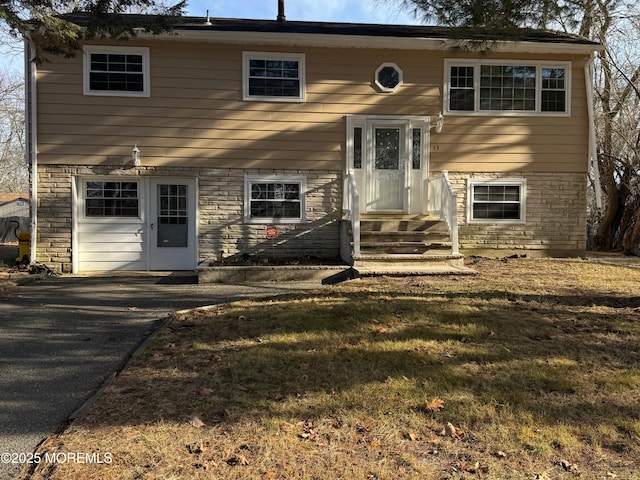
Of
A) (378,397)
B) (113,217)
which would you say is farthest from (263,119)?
(378,397)

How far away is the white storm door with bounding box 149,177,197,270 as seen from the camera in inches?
408

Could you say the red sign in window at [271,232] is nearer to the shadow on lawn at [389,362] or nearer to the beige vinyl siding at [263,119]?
the beige vinyl siding at [263,119]

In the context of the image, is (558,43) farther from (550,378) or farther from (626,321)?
(550,378)

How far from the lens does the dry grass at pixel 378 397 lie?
2549 mm

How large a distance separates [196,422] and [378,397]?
122 cm

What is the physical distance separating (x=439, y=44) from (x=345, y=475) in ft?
32.3

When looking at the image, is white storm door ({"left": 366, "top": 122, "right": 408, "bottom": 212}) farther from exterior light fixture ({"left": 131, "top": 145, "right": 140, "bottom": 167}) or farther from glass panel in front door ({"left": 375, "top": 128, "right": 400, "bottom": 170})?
exterior light fixture ({"left": 131, "top": 145, "right": 140, "bottom": 167})

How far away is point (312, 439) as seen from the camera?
9.10 feet

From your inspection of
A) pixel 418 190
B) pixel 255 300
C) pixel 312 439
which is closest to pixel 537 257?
pixel 418 190

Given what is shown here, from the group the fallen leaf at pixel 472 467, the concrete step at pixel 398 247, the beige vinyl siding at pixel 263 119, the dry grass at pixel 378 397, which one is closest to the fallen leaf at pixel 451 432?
the dry grass at pixel 378 397

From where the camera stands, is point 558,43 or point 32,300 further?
point 558,43

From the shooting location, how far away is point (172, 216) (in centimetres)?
1043

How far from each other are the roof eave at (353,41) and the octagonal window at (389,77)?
0.41 meters

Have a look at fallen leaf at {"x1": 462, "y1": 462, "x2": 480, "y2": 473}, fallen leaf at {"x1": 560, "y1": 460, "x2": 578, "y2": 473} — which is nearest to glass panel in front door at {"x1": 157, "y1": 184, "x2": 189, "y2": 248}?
fallen leaf at {"x1": 462, "y1": 462, "x2": 480, "y2": 473}
